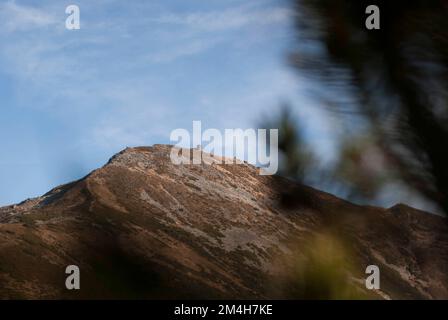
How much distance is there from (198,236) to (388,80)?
234ft

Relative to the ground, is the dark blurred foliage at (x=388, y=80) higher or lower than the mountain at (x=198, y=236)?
higher

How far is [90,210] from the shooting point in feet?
221

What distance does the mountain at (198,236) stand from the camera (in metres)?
3.60

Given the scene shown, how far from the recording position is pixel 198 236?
243ft

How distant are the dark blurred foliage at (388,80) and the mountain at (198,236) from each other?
195 millimetres

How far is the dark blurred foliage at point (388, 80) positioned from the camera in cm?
336

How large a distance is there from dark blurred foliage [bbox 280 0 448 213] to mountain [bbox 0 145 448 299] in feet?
0.64

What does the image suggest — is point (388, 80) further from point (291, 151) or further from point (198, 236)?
point (198, 236)

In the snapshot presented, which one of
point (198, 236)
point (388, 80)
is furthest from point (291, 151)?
point (198, 236)

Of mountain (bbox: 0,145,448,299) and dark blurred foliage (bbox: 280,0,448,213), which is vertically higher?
dark blurred foliage (bbox: 280,0,448,213)

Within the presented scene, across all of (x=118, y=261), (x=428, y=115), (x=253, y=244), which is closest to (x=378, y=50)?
(x=428, y=115)

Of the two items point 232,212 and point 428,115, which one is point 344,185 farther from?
point 232,212

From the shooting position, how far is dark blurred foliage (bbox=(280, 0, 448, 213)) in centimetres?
336

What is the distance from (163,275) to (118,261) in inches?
16.3
